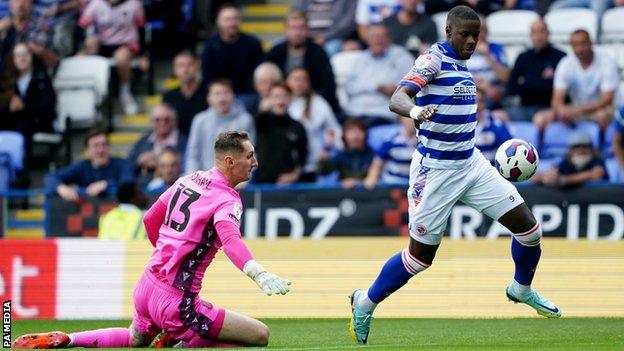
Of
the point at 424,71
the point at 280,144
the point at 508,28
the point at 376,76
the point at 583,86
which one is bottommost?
the point at 280,144

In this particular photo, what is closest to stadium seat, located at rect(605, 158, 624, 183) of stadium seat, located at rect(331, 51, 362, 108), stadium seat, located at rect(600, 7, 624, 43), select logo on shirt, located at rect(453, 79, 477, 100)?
stadium seat, located at rect(600, 7, 624, 43)

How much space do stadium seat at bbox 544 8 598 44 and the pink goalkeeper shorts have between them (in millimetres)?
9983

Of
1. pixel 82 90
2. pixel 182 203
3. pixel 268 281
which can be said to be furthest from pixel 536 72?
pixel 268 281

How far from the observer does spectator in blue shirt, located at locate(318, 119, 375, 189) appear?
17453 mm

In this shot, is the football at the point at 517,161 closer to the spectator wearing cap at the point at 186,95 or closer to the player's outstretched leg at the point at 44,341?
the player's outstretched leg at the point at 44,341

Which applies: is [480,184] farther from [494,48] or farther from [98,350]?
[494,48]

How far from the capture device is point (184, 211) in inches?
391

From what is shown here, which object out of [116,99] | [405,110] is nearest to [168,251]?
[405,110]

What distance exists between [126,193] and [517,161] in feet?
21.4

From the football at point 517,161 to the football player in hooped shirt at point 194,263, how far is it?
210 centimetres

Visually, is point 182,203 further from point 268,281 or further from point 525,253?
point 525,253

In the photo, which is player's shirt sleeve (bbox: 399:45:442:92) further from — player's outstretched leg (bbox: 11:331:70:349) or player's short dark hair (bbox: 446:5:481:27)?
player's outstretched leg (bbox: 11:331:70:349)

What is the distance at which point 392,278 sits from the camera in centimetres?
1064

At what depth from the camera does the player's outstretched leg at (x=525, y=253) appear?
10734 millimetres
